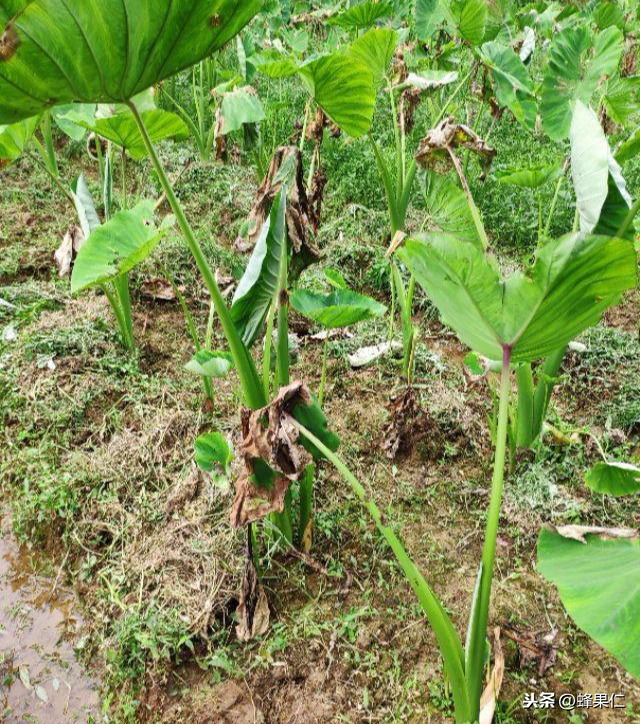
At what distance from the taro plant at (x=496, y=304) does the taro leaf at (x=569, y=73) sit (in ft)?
5.14

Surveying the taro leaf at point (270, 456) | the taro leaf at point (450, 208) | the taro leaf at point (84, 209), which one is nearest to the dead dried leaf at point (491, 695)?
the taro leaf at point (270, 456)

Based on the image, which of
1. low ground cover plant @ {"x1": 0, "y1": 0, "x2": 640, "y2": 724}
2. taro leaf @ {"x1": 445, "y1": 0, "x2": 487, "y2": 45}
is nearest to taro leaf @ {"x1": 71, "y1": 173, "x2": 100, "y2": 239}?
low ground cover plant @ {"x1": 0, "y1": 0, "x2": 640, "y2": 724}

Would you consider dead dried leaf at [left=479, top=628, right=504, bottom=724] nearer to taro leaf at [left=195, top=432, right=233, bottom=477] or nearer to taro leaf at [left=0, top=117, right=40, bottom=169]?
taro leaf at [left=195, top=432, right=233, bottom=477]

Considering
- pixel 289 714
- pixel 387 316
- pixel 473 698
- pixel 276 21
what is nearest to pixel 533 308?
pixel 473 698

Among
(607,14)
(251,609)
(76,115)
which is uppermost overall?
(607,14)

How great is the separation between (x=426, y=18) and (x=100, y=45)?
2783 millimetres

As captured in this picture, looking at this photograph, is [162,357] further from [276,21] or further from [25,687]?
[276,21]

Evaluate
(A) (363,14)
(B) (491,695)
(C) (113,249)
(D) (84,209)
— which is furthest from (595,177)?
(A) (363,14)

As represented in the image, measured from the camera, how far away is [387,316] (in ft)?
7.91

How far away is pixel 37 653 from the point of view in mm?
1360

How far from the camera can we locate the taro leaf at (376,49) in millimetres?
2090

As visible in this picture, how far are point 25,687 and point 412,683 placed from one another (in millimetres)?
846

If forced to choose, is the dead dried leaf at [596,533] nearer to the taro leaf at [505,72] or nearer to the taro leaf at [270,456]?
the taro leaf at [270,456]

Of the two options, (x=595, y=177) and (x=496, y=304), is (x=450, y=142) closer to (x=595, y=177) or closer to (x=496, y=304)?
(x=595, y=177)
